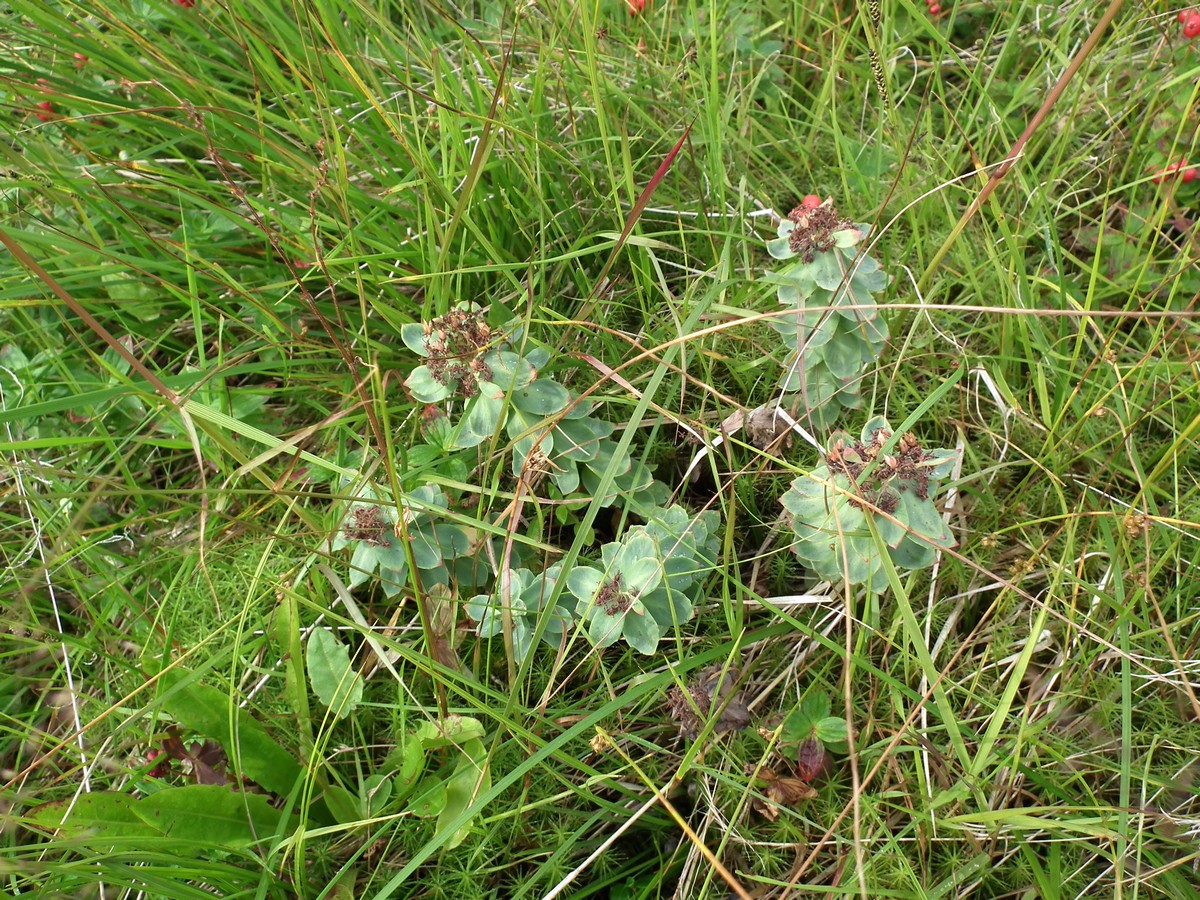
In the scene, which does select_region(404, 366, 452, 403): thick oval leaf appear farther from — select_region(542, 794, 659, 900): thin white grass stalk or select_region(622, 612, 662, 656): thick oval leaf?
select_region(542, 794, 659, 900): thin white grass stalk

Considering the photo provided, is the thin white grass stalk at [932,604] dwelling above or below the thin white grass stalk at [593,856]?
above

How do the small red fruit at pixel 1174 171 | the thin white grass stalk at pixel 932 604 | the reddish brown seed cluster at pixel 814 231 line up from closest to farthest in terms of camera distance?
the thin white grass stalk at pixel 932 604
the reddish brown seed cluster at pixel 814 231
the small red fruit at pixel 1174 171

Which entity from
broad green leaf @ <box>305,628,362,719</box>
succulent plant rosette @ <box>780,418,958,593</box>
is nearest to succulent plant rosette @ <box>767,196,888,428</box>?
succulent plant rosette @ <box>780,418,958,593</box>

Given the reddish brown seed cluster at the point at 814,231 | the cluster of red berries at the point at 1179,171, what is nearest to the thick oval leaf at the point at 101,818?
A: the reddish brown seed cluster at the point at 814,231

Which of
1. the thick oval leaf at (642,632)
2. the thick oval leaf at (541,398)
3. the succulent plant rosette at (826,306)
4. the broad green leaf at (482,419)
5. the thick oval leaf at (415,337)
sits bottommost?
the thick oval leaf at (642,632)

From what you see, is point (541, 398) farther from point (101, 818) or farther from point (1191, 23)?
point (1191, 23)

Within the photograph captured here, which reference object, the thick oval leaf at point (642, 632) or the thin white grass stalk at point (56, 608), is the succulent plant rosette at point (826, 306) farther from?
the thin white grass stalk at point (56, 608)

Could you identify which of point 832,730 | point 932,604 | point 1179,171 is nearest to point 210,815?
point 832,730
